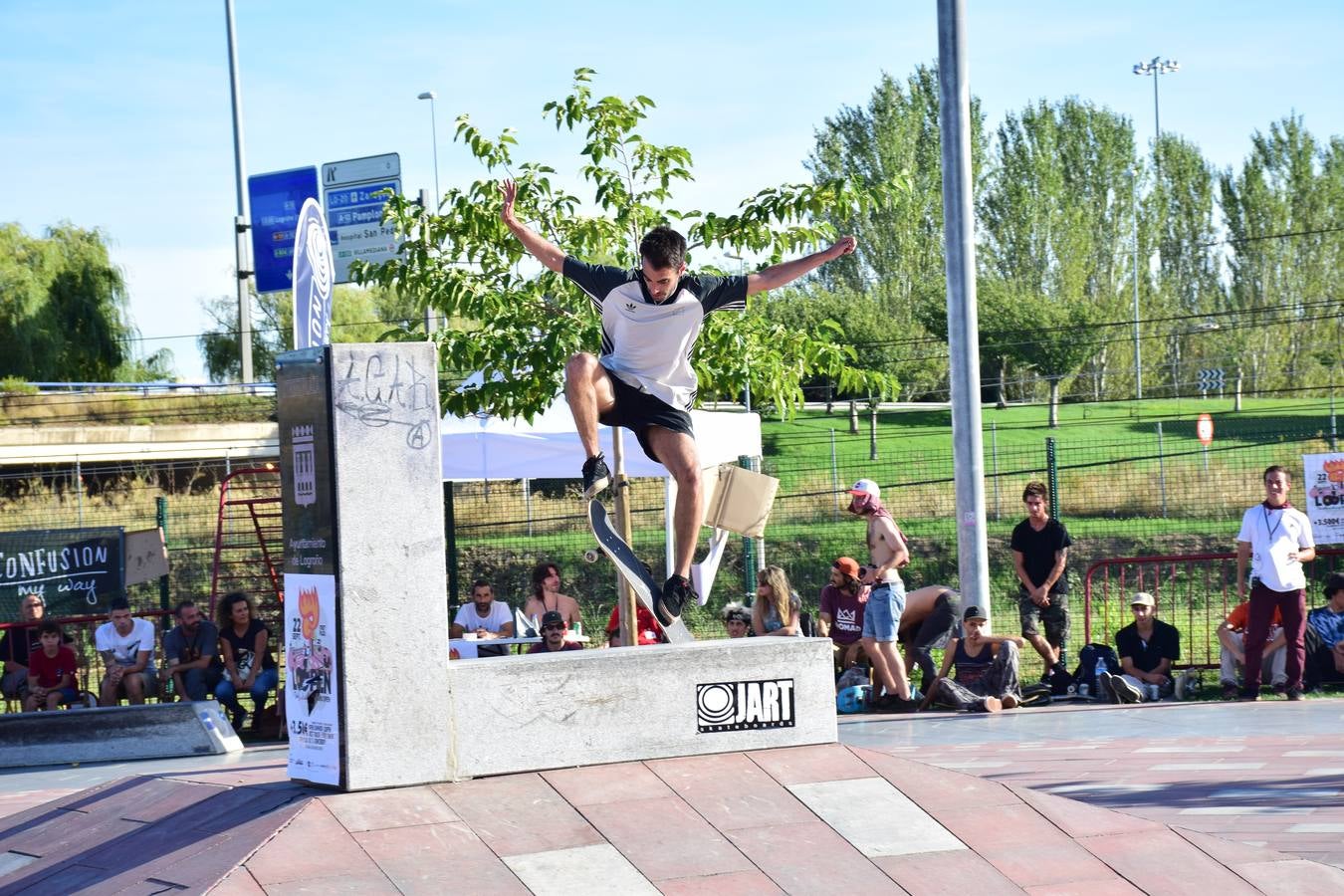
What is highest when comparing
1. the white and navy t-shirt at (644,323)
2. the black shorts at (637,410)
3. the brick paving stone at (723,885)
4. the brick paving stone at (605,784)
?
the white and navy t-shirt at (644,323)

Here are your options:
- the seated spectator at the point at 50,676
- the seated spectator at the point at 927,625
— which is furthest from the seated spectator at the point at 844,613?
the seated spectator at the point at 50,676

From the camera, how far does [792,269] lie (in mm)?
6824

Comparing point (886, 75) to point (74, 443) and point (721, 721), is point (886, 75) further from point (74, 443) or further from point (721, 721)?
point (721, 721)

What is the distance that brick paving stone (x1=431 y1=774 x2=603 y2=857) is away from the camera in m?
5.52

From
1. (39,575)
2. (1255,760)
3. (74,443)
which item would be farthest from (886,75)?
(1255,760)

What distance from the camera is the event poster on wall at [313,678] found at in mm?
5844

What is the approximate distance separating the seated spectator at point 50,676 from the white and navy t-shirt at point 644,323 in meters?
7.42

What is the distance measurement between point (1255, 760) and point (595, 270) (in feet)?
15.4

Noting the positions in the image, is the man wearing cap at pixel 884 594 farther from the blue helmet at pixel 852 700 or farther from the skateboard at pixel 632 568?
the skateboard at pixel 632 568

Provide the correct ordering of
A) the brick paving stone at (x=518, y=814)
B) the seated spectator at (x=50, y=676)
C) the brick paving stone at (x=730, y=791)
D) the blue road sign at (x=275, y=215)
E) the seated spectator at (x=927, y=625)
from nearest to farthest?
the brick paving stone at (x=518, y=814)
the brick paving stone at (x=730, y=791)
the seated spectator at (x=927, y=625)
the seated spectator at (x=50, y=676)
the blue road sign at (x=275, y=215)

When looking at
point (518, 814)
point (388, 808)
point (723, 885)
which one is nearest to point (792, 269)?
point (518, 814)

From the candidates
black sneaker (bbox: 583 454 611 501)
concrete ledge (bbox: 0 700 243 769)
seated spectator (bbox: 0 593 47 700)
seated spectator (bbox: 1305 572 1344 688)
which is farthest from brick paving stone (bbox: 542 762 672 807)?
seated spectator (bbox: 0 593 47 700)

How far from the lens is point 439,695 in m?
5.96

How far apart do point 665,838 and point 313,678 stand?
172 centimetres
